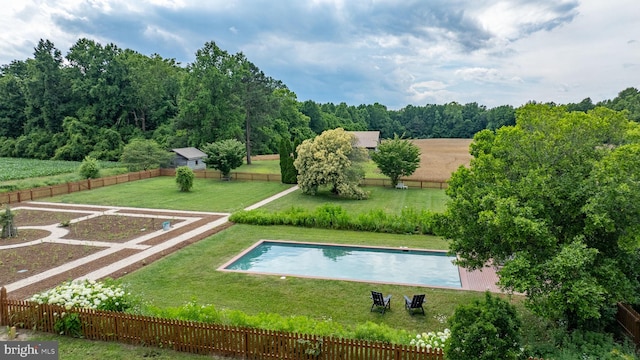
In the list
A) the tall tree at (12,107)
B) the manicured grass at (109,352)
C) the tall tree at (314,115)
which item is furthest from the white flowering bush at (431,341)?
the tall tree at (12,107)

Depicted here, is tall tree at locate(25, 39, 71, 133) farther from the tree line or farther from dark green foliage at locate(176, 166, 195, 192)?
dark green foliage at locate(176, 166, 195, 192)

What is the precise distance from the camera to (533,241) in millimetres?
8398

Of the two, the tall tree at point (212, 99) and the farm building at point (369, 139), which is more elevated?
the tall tree at point (212, 99)

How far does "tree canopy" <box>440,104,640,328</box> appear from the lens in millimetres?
7559

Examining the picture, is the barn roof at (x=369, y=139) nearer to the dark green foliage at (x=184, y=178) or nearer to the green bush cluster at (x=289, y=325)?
the dark green foliage at (x=184, y=178)

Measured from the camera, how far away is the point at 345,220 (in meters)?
21.7

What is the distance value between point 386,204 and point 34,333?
882 inches

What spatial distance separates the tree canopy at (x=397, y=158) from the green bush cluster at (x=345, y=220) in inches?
493

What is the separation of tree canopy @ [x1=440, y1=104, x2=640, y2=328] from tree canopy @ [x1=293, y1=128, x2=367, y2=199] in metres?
20.2

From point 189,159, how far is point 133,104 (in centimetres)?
2714

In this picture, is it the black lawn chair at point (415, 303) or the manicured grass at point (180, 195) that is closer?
the black lawn chair at point (415, 303)

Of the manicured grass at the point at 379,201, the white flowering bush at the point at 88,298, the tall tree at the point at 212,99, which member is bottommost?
the manicured grass at the point at 379,201

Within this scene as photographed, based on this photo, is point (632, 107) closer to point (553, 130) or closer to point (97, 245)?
point (553, 130)

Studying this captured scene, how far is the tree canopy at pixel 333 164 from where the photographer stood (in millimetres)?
30562
